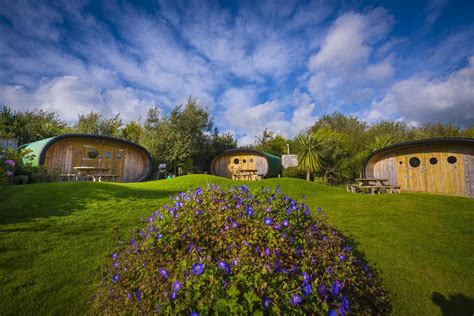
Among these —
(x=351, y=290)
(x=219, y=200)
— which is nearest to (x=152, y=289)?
(x=219, y=200)

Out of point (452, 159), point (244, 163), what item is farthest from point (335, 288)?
point (244, 163)

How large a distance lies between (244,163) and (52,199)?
1523 cm

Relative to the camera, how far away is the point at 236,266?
202 cm

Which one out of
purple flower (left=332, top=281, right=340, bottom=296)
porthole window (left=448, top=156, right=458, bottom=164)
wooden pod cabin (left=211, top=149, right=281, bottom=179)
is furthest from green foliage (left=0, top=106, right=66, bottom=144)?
porthole window (left=448, top=156, right=458, bottom=164)

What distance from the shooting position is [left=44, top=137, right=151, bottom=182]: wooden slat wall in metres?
13.3

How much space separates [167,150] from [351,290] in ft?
63.4

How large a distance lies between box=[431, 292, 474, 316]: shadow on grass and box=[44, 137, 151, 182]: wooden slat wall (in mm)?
17006

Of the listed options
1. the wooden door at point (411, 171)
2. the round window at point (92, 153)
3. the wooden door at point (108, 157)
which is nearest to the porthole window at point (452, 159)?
the wooden door at point (411, 171)

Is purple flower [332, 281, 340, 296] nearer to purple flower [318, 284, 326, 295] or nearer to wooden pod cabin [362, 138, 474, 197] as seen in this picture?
purple flower [318, 284, 326, 295]

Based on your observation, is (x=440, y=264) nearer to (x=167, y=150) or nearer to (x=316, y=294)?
(x=316, y=294)

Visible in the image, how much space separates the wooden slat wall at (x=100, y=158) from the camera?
13297 mm

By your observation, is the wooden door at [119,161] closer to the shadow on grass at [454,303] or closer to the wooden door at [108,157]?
the wooden door at [108,157]

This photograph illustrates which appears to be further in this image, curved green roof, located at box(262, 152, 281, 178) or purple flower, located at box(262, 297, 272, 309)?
curved green roof, located at box(262, 152, 281, 178)

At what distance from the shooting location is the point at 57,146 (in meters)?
13.3
